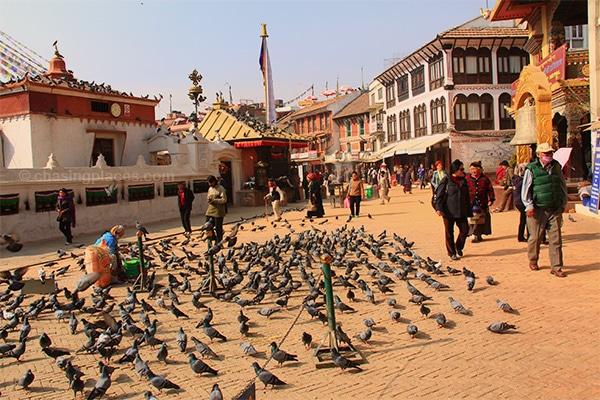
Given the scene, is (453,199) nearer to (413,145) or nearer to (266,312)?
(266,312)

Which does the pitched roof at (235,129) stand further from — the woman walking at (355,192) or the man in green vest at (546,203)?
the man in green vest at (546,203)

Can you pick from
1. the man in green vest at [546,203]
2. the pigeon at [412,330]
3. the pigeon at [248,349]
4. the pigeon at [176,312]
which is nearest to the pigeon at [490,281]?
the man in green vest at [546,203]

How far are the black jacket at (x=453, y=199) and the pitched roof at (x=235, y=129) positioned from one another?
1832 centimetres

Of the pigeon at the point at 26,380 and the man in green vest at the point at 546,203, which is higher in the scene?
the man in green vest at the point at 546,203

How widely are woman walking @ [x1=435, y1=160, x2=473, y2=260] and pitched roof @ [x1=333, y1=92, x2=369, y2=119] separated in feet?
155

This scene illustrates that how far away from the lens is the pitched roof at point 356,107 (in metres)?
57.3

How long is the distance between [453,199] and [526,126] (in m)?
12.2

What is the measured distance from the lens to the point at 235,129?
28.6 meters

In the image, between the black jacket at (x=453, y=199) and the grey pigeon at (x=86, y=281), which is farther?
the black jacket at (x=453, y=199)

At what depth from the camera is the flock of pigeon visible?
536 centimetres

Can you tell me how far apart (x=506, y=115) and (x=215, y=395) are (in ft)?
122

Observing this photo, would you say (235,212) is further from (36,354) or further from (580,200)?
(36,354)

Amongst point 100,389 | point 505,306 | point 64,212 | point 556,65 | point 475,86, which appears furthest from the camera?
point 475,86

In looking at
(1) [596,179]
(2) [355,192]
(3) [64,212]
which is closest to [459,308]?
(1) [596,179]
